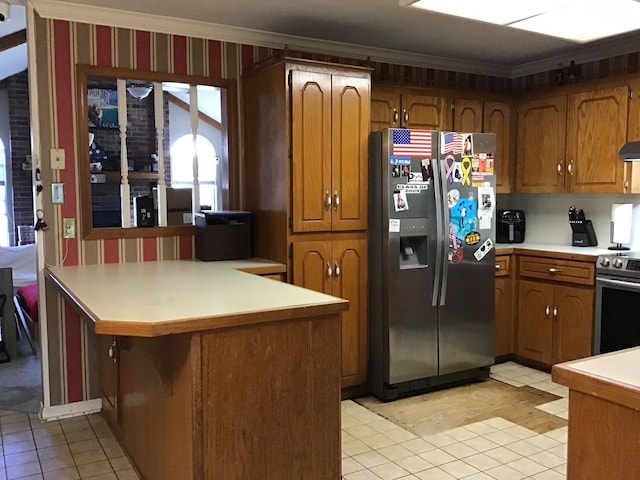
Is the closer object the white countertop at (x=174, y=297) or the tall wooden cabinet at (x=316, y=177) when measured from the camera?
the white countertop at (x=174, y=297)

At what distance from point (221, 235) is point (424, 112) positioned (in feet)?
5.66

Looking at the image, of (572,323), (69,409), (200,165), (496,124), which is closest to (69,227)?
(69,409)

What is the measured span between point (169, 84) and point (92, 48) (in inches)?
19.5

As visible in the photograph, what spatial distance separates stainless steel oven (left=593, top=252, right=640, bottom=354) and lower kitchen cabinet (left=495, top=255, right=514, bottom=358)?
690mm

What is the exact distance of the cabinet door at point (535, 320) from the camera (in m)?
4.12

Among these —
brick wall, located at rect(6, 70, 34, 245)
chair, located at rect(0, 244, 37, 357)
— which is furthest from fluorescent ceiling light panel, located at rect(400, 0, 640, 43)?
brick wall, located at rect(6, 70, 34, 245)

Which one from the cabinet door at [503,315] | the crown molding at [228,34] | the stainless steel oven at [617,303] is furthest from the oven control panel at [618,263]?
the crown molding at [228,34]

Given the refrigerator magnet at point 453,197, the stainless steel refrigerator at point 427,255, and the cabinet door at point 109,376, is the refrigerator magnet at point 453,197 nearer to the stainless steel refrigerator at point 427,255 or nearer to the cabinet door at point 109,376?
the stainless steel refrigerator at point 427,255

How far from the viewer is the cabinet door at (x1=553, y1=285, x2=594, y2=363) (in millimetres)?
3834

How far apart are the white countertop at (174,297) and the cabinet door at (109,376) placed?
0.40 m

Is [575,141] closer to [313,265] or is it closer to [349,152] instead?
[349,152]

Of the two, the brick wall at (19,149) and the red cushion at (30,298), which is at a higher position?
the brick wall at (19,149)

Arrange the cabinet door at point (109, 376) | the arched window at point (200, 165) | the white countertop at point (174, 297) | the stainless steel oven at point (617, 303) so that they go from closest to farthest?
the white countertop at point (174, 297), the cabinet door at point (109, 376), the stainless steel oven at point (617, 303), the arched window at point (200, 165)

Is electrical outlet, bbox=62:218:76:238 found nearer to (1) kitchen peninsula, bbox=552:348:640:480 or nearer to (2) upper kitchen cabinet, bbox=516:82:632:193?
(1) kitchen peninsula, bbox=552:348:640:480
